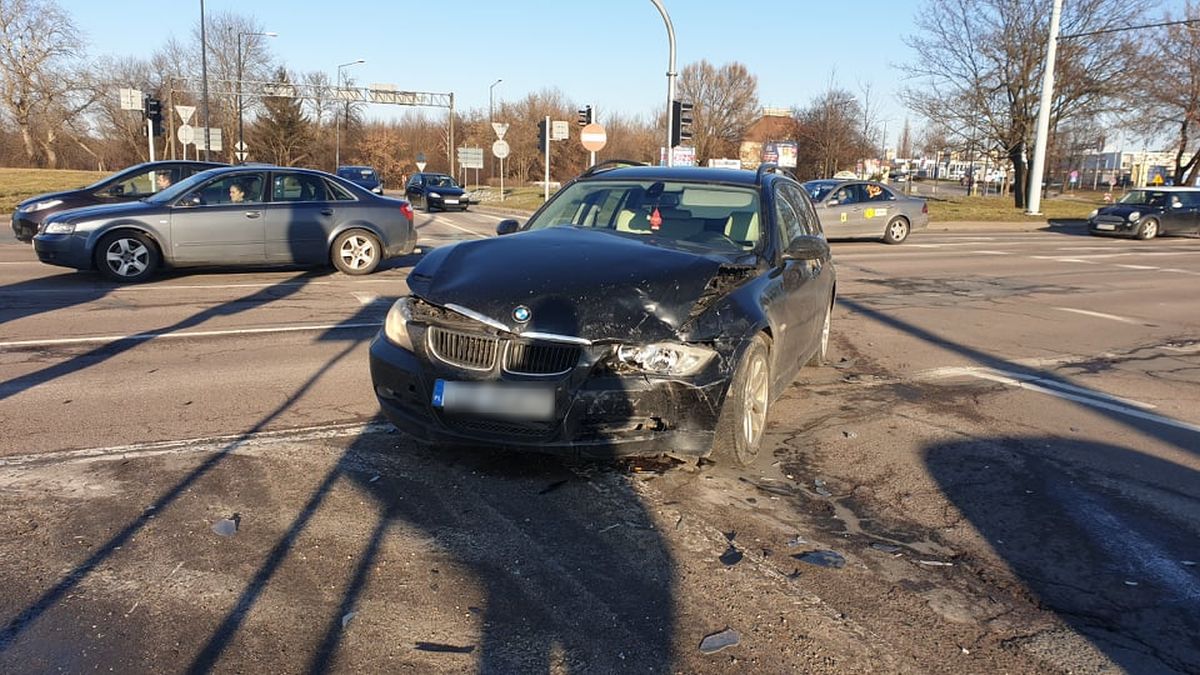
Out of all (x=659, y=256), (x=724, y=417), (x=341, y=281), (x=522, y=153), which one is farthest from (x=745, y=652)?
(x=522, y=153)

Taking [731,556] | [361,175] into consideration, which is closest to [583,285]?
[731,556]

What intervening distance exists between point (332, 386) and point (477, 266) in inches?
87.5

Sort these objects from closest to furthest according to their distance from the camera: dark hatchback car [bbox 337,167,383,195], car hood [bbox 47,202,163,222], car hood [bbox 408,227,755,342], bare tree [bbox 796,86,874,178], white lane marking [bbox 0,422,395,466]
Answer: car hood [bbox 408,227,755,342], white lane marking [bbox 0,422,395,466], car hood [bbox 47,202,163,222], dark hatchback car [bbox 337,167,383,195], bare tree [bbox 796,86,874,178]

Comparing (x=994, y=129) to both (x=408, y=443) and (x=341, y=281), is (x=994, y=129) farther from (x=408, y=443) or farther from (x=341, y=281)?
(x=408, y=443)

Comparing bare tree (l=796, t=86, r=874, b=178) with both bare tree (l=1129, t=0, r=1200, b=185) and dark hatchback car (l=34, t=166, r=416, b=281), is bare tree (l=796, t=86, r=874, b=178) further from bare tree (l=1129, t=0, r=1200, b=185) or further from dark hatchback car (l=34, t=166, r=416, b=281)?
dark hatchback car (l=34, t=166, r=416, b=281)

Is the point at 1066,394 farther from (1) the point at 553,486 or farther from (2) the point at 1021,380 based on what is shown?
(1) the point at 553,486

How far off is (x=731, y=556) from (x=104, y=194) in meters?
13.7

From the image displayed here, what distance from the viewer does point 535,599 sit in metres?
3.20

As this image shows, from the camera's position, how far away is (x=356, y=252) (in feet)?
41.8

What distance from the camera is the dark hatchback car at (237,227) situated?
10812mm

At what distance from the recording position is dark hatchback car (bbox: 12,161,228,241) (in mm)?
13258

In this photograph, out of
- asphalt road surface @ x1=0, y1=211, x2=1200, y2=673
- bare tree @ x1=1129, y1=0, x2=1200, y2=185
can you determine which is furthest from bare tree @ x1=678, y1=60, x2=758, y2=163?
asphalt road surface @ x1=0, y1=211, x2=1200, y2=673

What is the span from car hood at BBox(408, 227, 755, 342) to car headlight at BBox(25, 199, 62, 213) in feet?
38.0

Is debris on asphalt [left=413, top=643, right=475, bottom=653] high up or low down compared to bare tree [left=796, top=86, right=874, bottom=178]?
down
